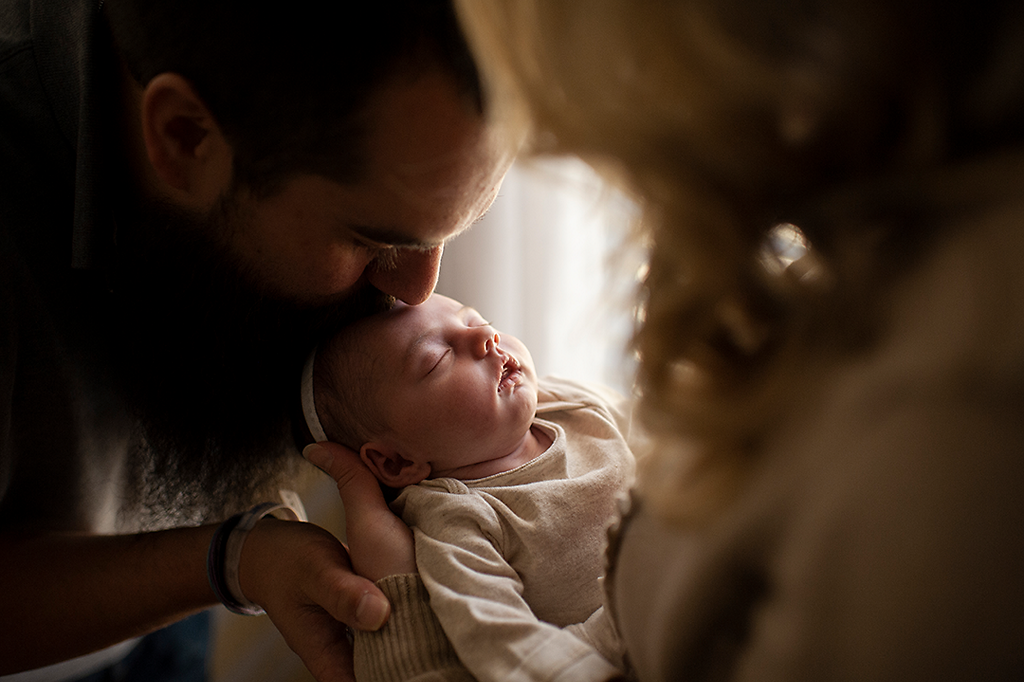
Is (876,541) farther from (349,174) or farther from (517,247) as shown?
(517,247)

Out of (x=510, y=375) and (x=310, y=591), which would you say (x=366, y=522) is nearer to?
(x=310, y=591)

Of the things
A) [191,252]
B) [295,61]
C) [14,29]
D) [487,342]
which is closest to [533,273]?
[487,342]

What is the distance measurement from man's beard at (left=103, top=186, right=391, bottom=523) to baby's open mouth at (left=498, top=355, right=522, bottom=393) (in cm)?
22

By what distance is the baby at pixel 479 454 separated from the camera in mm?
842

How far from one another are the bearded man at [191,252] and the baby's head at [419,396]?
0.07m

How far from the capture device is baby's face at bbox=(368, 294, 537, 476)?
1.00 metres

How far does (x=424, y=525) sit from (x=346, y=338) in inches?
12.6

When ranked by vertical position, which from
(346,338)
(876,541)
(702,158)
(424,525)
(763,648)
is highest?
(702,158)

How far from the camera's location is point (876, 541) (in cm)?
38

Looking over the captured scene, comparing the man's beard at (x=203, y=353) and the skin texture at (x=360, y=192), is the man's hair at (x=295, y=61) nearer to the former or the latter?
the skin texture at (x=360, y=192)

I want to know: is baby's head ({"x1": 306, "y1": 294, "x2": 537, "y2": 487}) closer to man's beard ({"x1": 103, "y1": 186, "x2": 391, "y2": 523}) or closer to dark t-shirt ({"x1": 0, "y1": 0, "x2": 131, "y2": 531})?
man's beard ({"x1": 103, "y1": 186, "x2": 391, "y2": 523})

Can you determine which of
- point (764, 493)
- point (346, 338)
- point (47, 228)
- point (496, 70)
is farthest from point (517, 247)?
point (764, 493)

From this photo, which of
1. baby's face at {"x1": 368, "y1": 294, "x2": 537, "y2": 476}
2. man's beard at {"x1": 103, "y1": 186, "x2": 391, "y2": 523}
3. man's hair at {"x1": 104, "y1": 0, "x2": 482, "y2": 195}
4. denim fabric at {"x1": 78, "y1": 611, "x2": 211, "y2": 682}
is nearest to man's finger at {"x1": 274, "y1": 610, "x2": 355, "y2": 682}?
baby's face at {"x1": 368, "y1": 294, "x2": 537, "y2": 476}

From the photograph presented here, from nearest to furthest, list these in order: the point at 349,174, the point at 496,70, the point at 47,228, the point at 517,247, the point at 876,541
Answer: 1. the point at 876,541
2. the point at 496,70
3. the point at 349,174
4. the point at 47,228
5. the point at 517,247
